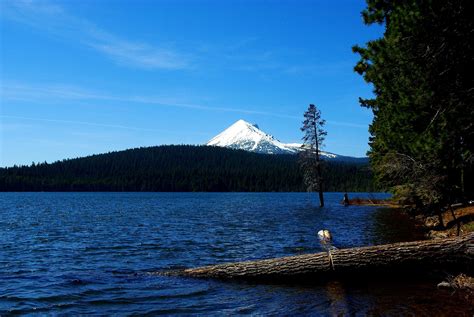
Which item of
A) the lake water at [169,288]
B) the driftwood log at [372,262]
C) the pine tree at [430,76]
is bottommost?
the lake water at [169,288]

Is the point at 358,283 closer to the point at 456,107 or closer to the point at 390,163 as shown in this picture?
the point at 456,107

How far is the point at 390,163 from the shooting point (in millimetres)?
18250

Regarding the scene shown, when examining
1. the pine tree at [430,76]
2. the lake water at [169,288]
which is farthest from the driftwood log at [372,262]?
the pine tree at [430,76]

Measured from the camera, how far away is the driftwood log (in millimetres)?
11461

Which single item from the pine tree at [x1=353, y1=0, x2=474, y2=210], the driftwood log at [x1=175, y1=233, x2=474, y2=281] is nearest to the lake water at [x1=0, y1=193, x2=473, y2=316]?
the driftwood log at [x1=175, y1=233, x2=474, y2=281]

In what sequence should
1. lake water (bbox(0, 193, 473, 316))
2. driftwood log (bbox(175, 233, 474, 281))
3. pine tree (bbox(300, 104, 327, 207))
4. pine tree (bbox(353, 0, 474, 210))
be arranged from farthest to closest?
pine tree (bbox(300, 104, 327, 207)) < pine tree (bbox(353, 0, 474, 210)) < driftwood log (bbox(175, 233, 474, 281)) < lake water (bbox(0, 193, 473, 316))

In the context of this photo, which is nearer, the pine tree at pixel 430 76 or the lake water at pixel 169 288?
the lake water at pixel 169 288

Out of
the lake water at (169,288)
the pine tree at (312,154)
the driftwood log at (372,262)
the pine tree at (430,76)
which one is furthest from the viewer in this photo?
the pine tree at (312,154)

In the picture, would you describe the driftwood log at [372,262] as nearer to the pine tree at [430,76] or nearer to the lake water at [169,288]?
the lake water at [169,288]

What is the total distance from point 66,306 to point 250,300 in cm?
446

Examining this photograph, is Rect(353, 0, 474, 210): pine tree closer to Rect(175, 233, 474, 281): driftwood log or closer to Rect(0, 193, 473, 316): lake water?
Rect(175, 233, 474, 281): driftwood log

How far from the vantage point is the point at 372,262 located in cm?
1195

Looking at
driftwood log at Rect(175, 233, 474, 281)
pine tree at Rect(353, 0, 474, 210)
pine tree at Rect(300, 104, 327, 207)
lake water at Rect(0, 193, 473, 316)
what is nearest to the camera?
lake water at Rect(0, 193, 473, 316)

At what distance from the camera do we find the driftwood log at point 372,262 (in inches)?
451
